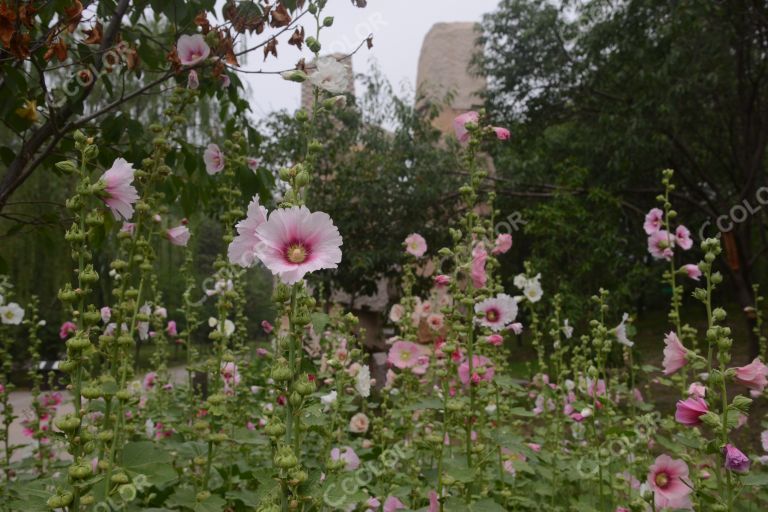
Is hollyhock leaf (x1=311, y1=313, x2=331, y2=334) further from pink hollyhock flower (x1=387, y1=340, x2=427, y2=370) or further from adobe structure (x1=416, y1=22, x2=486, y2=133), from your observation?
adobe structure (x1=416, y1=22, x2=486, y2=133)

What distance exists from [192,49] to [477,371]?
139 cm

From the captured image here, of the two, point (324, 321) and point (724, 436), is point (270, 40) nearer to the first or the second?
point (324, 321)

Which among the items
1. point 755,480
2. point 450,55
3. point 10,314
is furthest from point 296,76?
point 450,55

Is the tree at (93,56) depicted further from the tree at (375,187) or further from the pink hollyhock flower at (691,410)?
the tree at (375,187)

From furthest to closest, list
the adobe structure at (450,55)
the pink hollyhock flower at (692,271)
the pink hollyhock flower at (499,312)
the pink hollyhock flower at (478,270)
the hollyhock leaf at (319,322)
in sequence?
the adobe structure at (450,55), the pink hollyhock flower at (692,271), the pink hollyhock flower at (499,312), the pink hollyhock flower at (478,270), the hollyhock leaf at (319,322)

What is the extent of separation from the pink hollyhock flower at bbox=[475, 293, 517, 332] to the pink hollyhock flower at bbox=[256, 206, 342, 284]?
1056 mm

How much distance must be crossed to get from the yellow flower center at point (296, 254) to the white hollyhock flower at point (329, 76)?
355 millimetres

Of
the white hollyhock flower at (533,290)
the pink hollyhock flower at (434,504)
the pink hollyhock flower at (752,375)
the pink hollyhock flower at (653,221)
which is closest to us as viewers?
the pink hollyhock flower at (752,375)

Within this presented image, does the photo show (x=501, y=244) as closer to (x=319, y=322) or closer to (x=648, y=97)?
(x=319, y=322)

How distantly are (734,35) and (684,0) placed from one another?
0.74m

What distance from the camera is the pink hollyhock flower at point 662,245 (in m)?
2.46

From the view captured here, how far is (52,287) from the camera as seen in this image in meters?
8.61

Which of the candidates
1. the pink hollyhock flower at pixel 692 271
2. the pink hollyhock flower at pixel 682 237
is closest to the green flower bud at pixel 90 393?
the pink hollyhock flower at pixel 692 271

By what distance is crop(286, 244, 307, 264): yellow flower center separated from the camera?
109cm
